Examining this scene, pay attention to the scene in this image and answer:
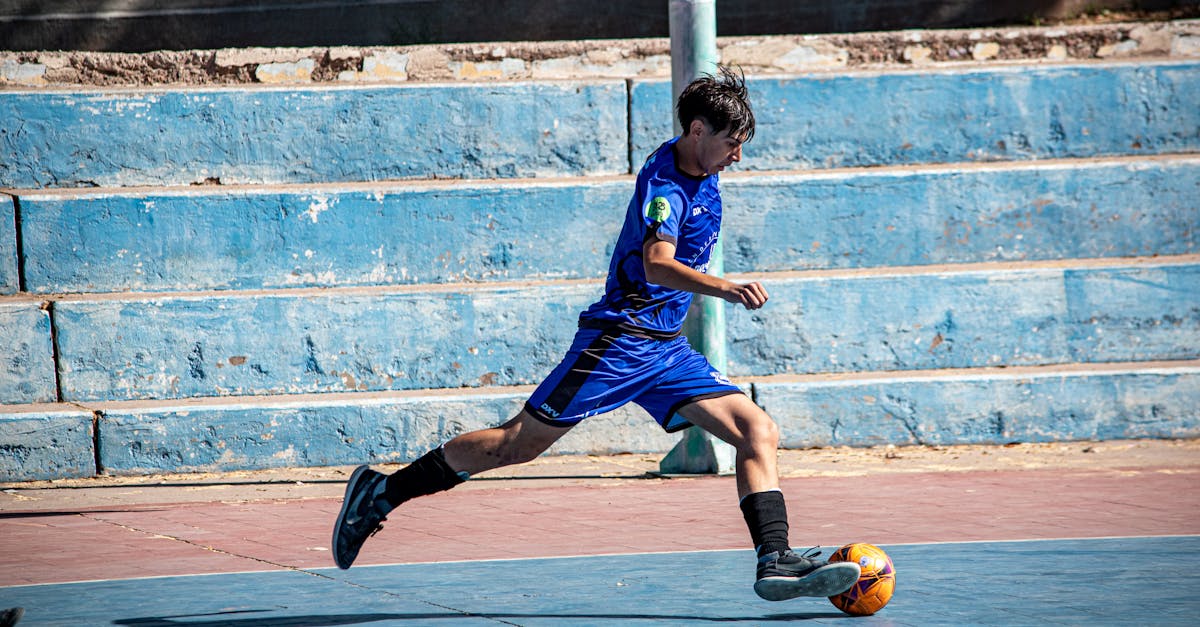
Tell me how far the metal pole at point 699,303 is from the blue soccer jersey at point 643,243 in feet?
10.6

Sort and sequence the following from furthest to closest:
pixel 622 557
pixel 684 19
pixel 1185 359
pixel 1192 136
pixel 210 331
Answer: pixel 1192 136, pixel 1185 359, pixel 210 331, pixel 684 19, pixel 622 557

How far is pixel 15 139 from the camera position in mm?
10352

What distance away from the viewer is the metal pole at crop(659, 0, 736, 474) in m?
8.85

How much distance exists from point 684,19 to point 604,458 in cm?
297

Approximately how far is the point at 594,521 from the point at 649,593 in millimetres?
1950

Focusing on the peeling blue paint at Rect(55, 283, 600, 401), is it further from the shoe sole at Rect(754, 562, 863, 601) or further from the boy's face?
the shoe sole at Rect(754, 562, 863, 601)

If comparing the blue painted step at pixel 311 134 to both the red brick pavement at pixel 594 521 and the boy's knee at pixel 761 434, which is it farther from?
the boy's knee at pixel 761 434

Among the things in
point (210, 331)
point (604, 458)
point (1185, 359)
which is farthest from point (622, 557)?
point (1185, 359)

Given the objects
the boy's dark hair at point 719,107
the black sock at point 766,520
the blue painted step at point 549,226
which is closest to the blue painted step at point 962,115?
the blue painted step at point 549,226

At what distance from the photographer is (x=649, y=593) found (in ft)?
18.5

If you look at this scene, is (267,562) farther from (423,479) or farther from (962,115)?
(962,115)

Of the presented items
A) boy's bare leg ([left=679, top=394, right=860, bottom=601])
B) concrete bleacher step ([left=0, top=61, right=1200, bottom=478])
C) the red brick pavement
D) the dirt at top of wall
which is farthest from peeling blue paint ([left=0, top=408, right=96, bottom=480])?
boy's bare leg ([left=679, top=394, right=860, bottom=601])

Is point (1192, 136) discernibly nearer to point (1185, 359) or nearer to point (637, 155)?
point (1185, 359)

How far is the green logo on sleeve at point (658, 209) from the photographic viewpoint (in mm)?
5301
